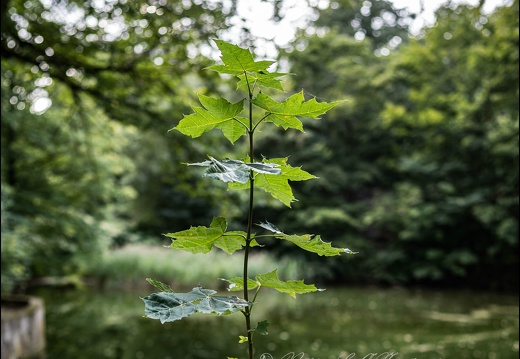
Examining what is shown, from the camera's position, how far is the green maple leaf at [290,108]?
2.89ft

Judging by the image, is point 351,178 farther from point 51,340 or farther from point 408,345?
point 51,340

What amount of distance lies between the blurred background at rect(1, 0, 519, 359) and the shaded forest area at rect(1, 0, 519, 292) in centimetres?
4

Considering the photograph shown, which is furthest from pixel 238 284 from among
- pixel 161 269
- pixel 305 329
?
pixel 161 269

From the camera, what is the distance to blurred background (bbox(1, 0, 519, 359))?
440 centimetres

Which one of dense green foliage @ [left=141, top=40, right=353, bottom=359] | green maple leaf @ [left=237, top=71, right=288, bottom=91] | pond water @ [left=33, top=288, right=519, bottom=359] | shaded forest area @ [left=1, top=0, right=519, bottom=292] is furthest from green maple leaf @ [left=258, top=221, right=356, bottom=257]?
pond water @ [left=33, top=288, right=519, bottom=359]

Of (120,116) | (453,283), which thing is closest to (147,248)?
(453,283)

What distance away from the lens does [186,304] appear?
79 cm

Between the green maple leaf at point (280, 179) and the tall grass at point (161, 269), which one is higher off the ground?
the green maple leaf at point (280, 179)

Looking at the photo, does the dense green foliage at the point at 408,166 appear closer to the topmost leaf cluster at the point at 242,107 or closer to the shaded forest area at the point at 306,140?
the shaded forest area at the point at 306,140

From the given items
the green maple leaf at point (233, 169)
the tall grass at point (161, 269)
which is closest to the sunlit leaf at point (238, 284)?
the green maple leaf at point (233, 169)

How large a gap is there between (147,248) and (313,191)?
5647mm

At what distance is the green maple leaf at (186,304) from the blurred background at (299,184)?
0.37 m

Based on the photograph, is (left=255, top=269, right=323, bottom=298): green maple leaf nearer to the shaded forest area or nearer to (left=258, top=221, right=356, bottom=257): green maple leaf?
(left=258, top=221, right=356, bottom=257): green maple leaf

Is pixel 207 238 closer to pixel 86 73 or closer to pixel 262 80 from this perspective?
pixel 262 80
